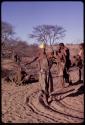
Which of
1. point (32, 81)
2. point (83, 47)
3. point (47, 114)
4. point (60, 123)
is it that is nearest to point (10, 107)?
point (47, 114)

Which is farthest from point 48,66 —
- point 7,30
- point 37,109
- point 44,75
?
point 7,30

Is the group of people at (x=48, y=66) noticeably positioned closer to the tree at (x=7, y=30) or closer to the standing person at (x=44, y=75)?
the standing person at (x=44, y=75)

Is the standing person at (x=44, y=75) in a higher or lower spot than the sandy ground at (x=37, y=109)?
higher

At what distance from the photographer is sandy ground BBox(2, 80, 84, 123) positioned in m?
6.17

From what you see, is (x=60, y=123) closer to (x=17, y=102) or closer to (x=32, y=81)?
(x=17, y=102)

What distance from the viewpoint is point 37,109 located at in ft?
22.6

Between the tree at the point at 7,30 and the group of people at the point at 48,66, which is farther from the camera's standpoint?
the tree at the point at 7,30

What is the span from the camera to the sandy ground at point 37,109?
617 centimetres

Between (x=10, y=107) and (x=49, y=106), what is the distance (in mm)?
898

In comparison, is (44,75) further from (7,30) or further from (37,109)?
(7,30)

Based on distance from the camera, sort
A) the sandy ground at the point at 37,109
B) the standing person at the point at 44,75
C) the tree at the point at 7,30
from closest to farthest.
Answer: the sandy ground at the point at 37,109 → the standing person at the point at 44,75 → the tree at the point at 7,30

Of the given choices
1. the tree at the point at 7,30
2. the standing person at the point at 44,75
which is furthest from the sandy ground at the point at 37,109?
the tree at the point at 7,30

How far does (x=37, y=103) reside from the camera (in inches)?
284

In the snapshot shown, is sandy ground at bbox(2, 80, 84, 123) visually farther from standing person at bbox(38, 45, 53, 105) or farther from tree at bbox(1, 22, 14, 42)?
tree at bbox(1, 22, 14, 42)
